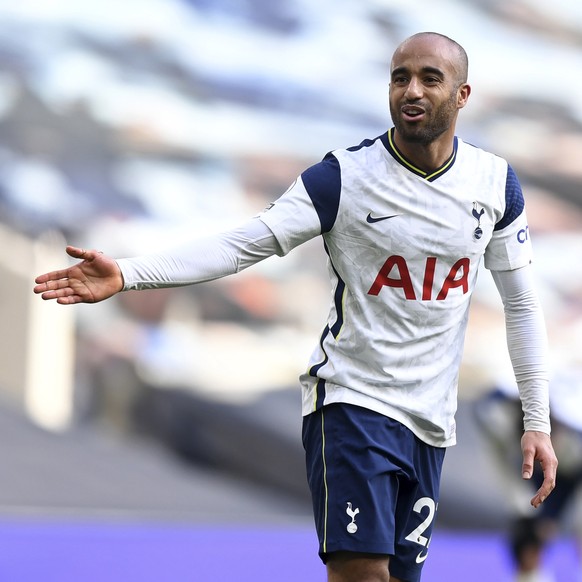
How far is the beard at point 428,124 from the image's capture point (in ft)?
9.22

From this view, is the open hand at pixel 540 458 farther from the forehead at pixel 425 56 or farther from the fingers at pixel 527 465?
the forehead at pixel 425 56

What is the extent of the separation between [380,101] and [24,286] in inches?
192

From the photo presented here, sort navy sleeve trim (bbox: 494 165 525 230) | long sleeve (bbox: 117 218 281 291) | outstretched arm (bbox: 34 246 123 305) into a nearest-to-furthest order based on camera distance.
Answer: outstretched arm (bbox: 34 246 123 305)
long sleeve (bbox: 117 218 281 291)
navy sleeve trim (bbox: 494 165 525 230)

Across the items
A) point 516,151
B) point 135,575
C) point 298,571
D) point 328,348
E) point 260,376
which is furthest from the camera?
point 516,151

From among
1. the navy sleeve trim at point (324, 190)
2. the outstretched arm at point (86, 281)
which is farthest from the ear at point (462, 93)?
the outstretched arm at point (86, 281)

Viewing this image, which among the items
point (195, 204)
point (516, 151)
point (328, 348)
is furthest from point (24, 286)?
point (328, 348)

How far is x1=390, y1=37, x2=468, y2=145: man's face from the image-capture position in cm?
278

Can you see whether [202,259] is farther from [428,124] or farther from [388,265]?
[428,124]

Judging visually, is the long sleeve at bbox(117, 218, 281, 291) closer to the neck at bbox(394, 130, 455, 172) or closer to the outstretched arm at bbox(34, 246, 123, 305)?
the outstretched arm at bbox(34, 246, 123, 305)

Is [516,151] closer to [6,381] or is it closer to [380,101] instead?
[380,101]

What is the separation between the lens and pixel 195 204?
12398 mm

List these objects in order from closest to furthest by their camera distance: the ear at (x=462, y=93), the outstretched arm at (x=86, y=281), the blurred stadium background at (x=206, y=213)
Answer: the outstretched arm at (x=86, y=281)
the ear at (x=462, y=93)
the blurred stadium background at (x=206, y=213)

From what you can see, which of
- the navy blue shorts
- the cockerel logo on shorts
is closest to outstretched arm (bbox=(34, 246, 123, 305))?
the navy blue shorts

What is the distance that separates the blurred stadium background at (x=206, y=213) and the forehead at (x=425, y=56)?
634 cm
